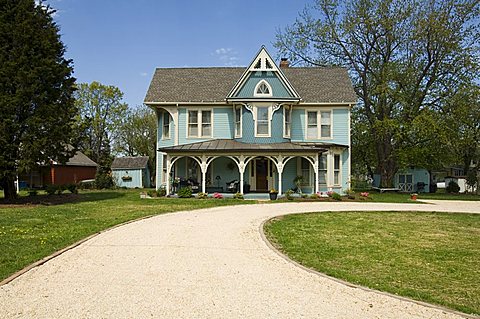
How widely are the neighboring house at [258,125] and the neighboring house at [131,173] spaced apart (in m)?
15.9

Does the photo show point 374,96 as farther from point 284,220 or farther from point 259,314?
point 259,314

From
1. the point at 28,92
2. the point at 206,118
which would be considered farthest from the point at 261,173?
the point at 28,92

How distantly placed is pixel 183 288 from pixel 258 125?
20.5m

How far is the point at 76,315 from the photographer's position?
17.3 feet

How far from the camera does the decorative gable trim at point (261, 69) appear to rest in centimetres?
2608

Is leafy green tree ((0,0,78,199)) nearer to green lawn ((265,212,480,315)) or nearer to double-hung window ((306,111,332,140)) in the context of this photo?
green lawn ((265,212,480,315))

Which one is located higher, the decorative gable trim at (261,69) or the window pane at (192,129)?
the decorative gable trim at (261,69)

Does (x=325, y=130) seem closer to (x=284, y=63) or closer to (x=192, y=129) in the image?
(x=284, y=63)

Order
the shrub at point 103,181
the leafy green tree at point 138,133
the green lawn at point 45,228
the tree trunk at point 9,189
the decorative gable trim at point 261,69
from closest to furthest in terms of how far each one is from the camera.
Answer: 1. the green lawn at point 45,228
2. the tree trunk at point 9,189
3. the decorative gable trim at point 261,69
4. the shrub at point 103,181
5. the leafy green tree at point 138,133

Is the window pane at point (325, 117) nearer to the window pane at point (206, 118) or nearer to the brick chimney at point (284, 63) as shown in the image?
the brick chimney at point (284, 63)

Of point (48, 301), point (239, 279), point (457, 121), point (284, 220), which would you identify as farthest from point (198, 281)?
point (457, 121)

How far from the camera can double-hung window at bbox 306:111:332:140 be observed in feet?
90.9

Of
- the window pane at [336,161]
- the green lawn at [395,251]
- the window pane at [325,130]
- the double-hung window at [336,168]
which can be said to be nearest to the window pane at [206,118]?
the window pane at [325,130]

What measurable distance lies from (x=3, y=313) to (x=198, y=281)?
2.78 metres
